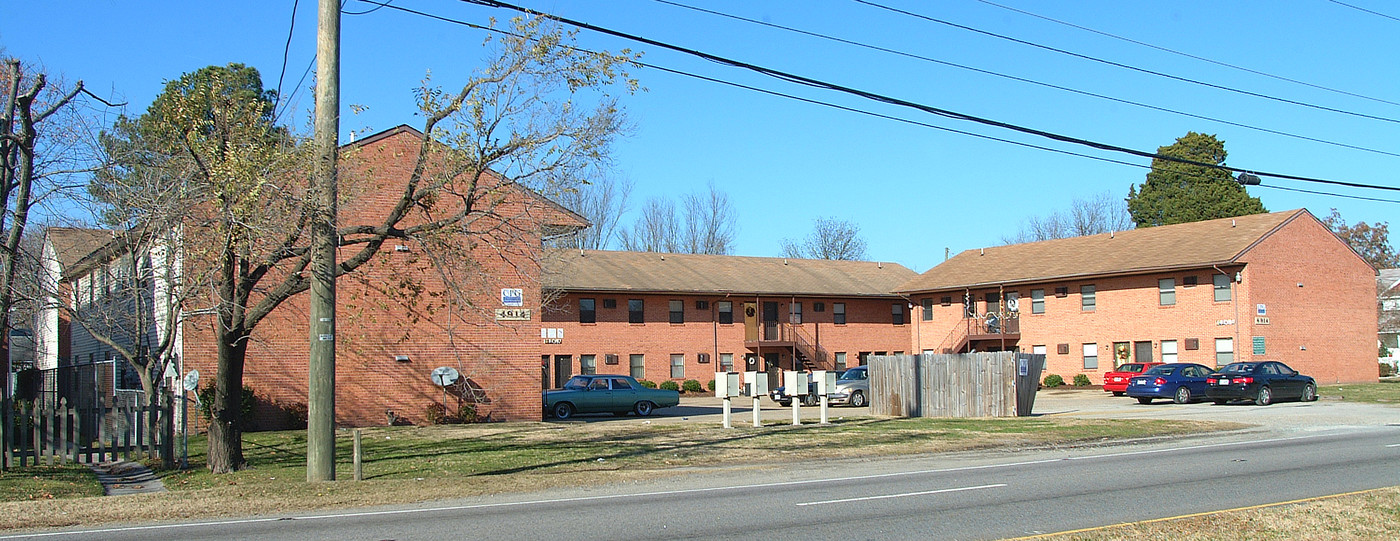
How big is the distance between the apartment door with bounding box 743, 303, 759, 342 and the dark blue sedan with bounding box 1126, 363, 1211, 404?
19.2 meters

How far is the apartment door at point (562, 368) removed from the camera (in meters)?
45.8

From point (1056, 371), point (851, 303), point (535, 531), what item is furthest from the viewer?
point (851, 303)

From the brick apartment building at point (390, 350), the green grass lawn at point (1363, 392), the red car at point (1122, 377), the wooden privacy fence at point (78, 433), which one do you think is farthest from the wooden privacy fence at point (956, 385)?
the wooden privacy fence at point (78, 433)

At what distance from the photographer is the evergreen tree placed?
6950cm

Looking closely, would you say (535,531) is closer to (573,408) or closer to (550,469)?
(550,469)

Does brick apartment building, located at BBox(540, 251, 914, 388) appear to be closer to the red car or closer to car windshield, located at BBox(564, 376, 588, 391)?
car windshield, located at BBox(564, 376, 588, 391)

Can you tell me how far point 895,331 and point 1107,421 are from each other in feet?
103

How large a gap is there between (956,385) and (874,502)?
16.1 m

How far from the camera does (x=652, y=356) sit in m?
48.1

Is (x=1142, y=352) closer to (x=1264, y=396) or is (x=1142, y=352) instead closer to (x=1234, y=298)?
(x=1234, y=298)

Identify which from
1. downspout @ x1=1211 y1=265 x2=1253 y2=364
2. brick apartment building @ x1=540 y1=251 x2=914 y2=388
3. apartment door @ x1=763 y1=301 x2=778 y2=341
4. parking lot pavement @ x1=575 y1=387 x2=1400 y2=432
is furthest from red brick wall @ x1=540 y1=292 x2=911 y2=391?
downspout @ x1=1211 y1=265 x2=1253 y2=364

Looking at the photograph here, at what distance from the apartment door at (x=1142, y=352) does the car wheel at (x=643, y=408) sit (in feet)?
78.8

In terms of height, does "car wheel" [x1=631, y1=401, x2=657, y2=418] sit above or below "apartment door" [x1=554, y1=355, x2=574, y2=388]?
below

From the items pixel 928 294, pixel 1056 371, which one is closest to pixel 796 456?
pixel 1056 371
